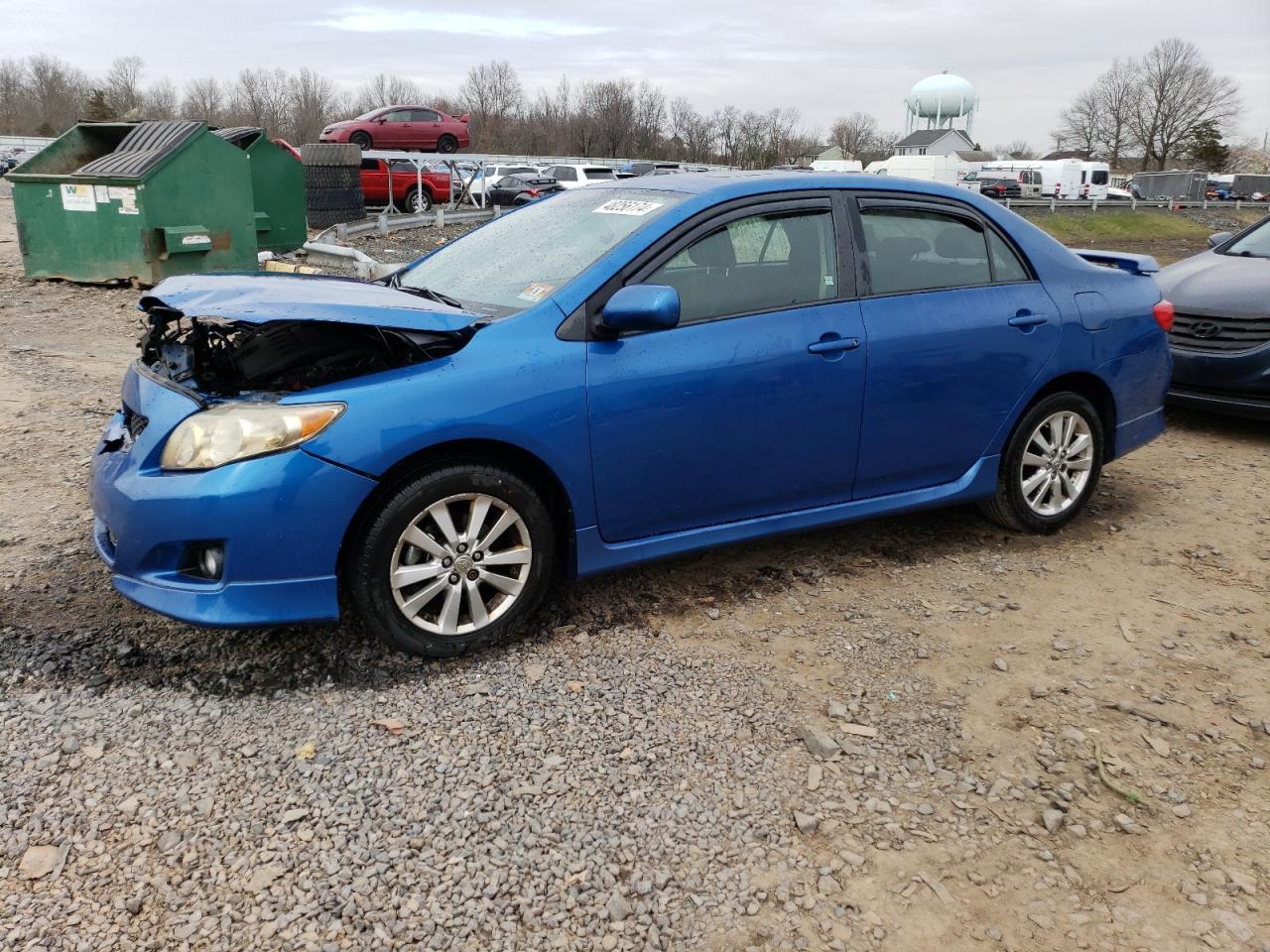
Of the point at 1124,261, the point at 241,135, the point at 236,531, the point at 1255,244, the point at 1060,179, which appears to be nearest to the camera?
the point at 236,531

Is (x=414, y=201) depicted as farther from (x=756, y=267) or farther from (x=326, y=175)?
(x=756, y=267)

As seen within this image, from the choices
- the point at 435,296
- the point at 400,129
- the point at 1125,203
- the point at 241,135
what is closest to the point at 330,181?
the point at 241,135

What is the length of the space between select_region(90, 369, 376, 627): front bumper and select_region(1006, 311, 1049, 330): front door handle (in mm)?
2803

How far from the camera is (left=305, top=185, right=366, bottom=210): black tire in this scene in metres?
17.5

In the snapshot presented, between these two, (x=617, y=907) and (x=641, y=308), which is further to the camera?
(x=641, y=308)

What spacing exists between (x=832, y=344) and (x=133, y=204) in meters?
9.18

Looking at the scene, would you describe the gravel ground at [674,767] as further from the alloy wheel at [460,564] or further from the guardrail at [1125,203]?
the guardrail at [1125,203]

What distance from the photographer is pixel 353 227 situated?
16.6 metres

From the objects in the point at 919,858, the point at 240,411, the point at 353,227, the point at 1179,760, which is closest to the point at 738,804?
the point at 919,858

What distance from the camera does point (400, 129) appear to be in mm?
26891

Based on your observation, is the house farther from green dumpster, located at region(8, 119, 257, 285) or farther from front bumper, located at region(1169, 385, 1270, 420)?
front bumper, located at region(1169, 385, 1270, 420)

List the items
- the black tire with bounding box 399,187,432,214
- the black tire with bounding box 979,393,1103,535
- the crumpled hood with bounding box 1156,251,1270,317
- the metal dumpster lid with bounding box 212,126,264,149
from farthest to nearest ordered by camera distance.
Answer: the black tire with bounding box 399,187,432,214, the metal dumpster lid with bounding box 212,126,264,149, the crumpled hood with bounding box 1156,251,1270,317, the black tire with bounding box 979,393,1103,535

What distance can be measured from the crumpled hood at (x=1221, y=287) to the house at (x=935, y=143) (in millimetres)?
78208

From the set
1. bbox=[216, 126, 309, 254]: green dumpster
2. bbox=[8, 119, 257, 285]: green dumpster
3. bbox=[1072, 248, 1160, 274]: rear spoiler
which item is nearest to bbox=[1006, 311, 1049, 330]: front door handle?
bbox=[1072, 248, 1160, 274]: rear spoiler
